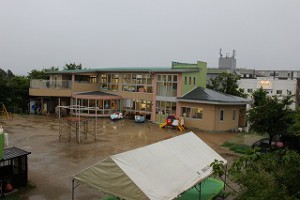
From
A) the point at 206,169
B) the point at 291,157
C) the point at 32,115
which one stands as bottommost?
the point at 32,115

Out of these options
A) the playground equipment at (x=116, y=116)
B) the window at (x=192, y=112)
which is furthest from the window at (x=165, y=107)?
the playground equipment at (x=116, y=116)

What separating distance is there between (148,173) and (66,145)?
12817 mm

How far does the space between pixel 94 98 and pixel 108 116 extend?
9.34ft

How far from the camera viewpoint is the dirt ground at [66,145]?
12094mm

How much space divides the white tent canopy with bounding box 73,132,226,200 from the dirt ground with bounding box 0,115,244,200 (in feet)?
12.3

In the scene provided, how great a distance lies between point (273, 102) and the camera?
18141 mm

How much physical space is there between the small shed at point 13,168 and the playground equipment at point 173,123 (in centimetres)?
1710

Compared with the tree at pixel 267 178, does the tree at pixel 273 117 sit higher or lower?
lower

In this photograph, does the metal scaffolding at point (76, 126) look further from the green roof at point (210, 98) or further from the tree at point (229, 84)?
the tree at point (229, 84)

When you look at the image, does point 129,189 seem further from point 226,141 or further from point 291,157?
point 226,141

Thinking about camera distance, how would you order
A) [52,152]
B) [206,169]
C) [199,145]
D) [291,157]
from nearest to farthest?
1. [291,157]
2. [206,169]
3. [199,145]
4. [52,152]

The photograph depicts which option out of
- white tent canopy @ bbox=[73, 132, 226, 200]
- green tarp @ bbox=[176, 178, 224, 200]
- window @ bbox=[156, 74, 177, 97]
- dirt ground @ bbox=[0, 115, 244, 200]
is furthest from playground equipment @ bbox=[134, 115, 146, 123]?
white tent canopy @ bbox=[73, 132, 226, 200]

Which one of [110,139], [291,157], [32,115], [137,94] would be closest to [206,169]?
[291,157]

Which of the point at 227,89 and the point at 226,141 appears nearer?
the point at 226,141
